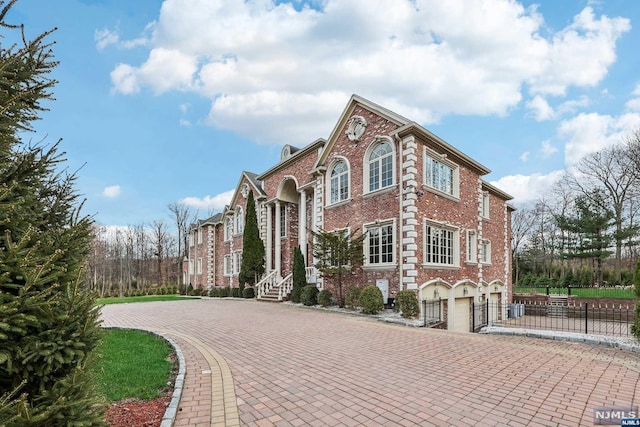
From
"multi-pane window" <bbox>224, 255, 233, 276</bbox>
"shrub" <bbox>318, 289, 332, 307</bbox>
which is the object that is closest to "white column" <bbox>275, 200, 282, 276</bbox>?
"shrub" <bbox>318, 289, 332, 307</bbox>

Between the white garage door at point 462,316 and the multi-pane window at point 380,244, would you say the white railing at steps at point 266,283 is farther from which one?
the white garage door at point 462,316

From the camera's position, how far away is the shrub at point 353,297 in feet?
47.4

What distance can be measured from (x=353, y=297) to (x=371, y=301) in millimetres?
1626

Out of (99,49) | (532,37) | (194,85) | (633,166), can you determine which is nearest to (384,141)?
(532,37)

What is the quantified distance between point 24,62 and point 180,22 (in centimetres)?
795

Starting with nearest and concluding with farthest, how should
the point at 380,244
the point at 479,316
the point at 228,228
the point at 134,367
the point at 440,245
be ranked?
the point at 134,367
the point at 380,244
the point at 440,245
the point at 479,316
the point at 228,228

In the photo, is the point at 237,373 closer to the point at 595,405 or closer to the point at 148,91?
the point at 595,405

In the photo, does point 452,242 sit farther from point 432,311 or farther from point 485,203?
point 485,203

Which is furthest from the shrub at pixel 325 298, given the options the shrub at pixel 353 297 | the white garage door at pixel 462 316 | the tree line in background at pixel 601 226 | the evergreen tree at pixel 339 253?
the tree line in background at pixel 601 226

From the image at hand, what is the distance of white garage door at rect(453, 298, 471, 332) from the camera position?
15641mm

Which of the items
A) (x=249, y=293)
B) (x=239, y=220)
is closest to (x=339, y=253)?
(x=249, y=293)

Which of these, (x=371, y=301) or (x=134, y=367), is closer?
(x=134, y=367)

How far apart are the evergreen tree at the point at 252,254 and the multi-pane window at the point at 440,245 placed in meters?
12.2

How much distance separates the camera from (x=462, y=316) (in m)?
16.4
